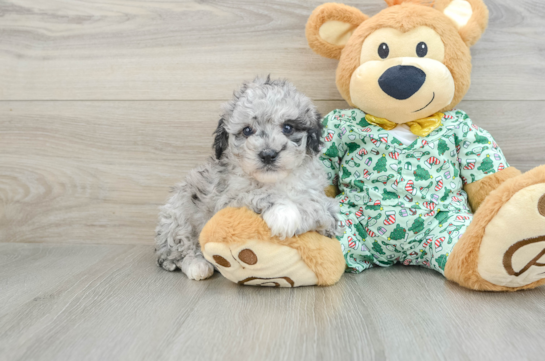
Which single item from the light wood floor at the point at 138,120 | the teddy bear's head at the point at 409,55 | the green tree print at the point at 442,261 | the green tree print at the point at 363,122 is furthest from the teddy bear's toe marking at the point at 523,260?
the green tree print at the point at 363,122

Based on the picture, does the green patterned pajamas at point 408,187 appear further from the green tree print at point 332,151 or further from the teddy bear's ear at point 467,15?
the teddy bear's ear at point 467,15

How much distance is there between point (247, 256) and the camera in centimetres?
130

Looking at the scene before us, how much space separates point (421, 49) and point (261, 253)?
87cm

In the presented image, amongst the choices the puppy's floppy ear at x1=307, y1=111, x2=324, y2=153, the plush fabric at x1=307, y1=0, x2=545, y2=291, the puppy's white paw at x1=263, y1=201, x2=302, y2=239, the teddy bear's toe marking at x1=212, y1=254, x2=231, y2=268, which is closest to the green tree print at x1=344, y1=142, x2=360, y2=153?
the plush fabric at x1=307, y1=0, x2=545, y2=291

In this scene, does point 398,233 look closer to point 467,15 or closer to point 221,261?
point 221,261

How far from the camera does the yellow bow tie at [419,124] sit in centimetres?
154

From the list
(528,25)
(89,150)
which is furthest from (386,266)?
(89,150)

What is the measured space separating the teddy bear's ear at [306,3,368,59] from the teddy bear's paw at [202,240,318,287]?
0.80 meters

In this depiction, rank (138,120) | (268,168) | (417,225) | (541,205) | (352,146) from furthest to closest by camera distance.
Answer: (138,120), (352,146), (417,225), (268,168), (541,205)

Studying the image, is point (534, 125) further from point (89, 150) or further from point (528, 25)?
point (89, 150)

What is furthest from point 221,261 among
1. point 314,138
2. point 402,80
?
point 402,80

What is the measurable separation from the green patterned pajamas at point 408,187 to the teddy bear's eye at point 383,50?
0.79 feet

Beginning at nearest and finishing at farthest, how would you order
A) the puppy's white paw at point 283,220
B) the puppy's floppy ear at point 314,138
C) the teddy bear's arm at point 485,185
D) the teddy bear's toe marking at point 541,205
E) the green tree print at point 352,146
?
1. the teddy bear's toe marking at point 541,205
2. the puppy's white paw at point 283,220
3. the puppy's floppy ear at point 314,138
4. the teddy bear's arm at point 485,185
5. the green tree print at point 352,146

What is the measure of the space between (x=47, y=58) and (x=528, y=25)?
210 centimetres
